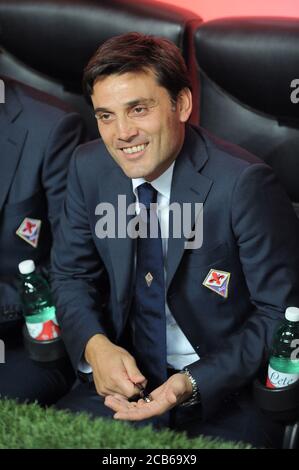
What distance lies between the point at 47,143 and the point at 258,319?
67 cm

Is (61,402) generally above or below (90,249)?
below

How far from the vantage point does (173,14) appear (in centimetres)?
167

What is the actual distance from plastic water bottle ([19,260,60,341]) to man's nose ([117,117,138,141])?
1.47ft

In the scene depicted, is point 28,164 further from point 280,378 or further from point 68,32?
point 280,378

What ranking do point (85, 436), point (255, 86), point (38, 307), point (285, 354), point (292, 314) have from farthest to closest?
point (38, 307)
point (255, 86)
point (285, 354)
point (292, 314)
point (85, 436)

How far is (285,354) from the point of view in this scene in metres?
1.33

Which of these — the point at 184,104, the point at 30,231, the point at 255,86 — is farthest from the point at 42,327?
the point at 255,86

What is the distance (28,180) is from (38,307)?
31 cm

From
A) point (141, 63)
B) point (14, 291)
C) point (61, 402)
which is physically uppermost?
point (141, 63)

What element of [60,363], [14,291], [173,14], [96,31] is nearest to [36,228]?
[14,291]

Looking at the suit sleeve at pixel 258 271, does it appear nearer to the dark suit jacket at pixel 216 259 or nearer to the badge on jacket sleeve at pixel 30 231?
the dark suit jacket at pixel 216 259

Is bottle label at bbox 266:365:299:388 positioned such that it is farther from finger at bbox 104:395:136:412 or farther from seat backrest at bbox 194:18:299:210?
seat backrest at bbox 194:18:299:210

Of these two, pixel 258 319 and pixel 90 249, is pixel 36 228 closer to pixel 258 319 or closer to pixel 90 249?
pixel 90 249

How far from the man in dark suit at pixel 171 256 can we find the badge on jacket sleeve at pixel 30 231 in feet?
0.58
